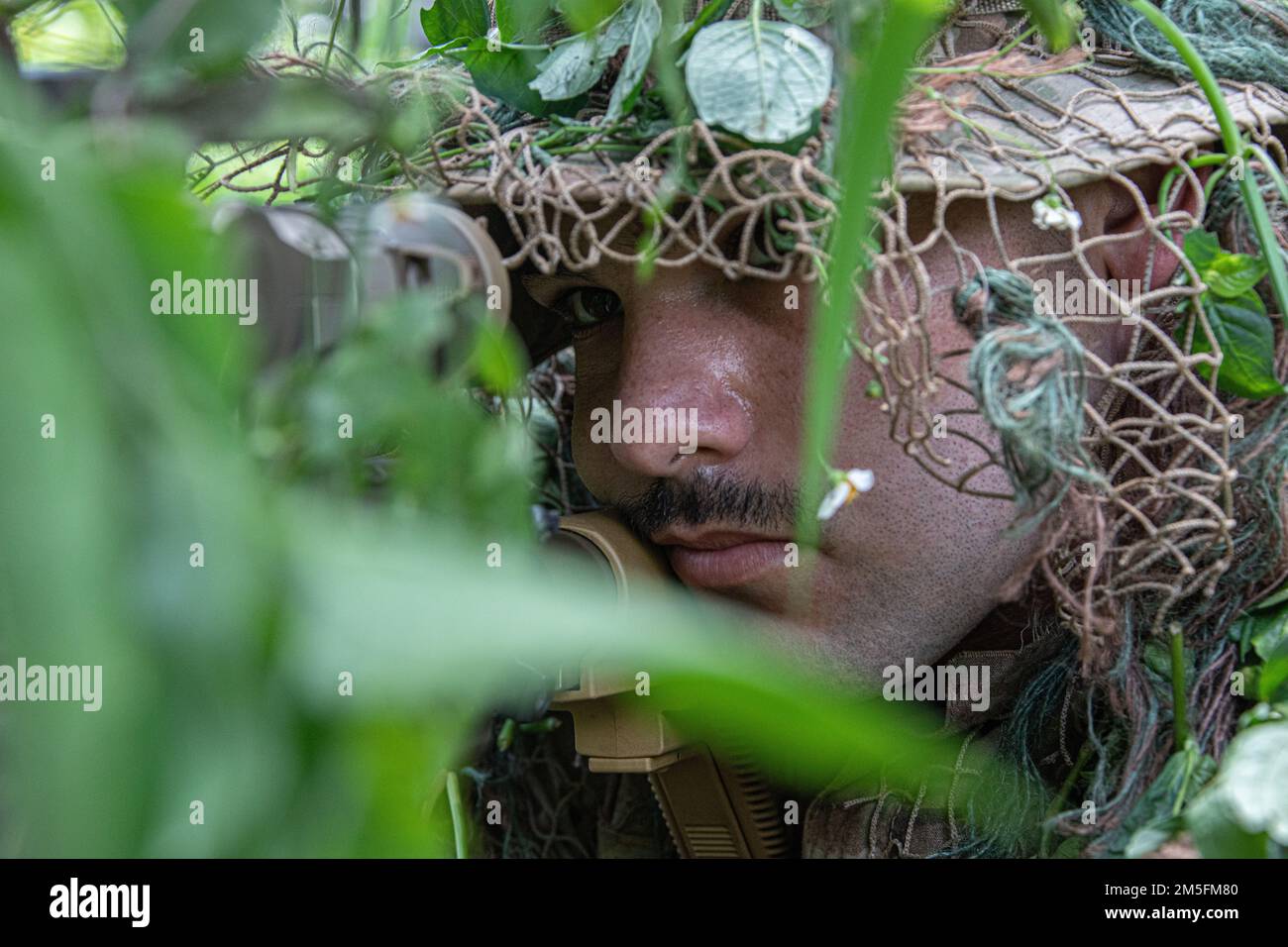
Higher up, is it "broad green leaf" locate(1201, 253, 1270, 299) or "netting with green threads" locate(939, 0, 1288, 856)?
"broad green leaf" locate(1201, 253, 1270, 299)

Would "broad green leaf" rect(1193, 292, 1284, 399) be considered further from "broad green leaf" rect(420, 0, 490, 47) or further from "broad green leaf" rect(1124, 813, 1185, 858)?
"broad green leaf" rect(420, 0, 490, 47)

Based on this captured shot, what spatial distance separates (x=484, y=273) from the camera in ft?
1.58

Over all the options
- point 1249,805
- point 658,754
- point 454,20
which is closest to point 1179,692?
point 1249,805

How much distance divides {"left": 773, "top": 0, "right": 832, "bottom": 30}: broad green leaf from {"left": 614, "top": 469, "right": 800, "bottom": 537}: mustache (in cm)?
25

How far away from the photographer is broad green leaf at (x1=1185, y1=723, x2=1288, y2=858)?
1.57 ft

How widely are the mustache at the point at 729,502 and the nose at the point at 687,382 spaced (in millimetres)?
15

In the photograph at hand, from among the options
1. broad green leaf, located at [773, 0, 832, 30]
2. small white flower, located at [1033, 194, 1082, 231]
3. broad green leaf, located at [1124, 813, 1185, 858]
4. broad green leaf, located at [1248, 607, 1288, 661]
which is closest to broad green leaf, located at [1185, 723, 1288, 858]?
broad green leaf, located at [1124, 813, 1185, 858]

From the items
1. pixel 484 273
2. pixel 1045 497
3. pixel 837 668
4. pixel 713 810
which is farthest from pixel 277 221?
pixel 713 810

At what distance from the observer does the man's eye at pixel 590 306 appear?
0.82m

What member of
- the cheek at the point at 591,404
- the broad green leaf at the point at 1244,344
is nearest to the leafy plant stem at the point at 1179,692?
the broad green leaf at the point at 1244,344

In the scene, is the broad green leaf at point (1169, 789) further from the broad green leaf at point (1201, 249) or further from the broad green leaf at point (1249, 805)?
the broad green leaf at point (1201, 249)

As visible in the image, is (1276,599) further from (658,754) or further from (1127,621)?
(658,754)

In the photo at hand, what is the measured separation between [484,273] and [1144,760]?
43cm
